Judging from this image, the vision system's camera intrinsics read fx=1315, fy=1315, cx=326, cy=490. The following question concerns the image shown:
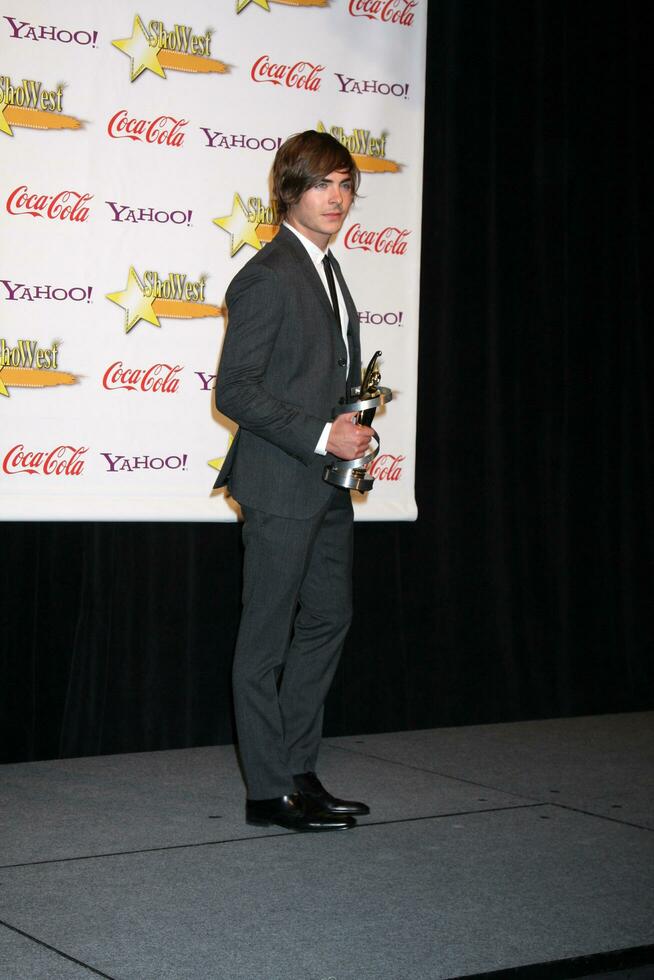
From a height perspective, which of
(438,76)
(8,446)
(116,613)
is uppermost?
(438,76)

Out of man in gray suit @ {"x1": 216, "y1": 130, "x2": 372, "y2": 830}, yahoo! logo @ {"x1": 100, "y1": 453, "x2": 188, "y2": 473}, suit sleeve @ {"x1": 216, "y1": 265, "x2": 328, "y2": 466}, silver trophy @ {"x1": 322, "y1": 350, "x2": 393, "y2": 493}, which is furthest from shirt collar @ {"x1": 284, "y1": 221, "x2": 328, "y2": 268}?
yahoo! logo @ {"x1": 100, "y1": 453, "x2": 188, "y2": 473}

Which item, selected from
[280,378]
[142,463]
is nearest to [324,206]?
[280,378]

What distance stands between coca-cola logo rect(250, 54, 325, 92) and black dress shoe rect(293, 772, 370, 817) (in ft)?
6.86

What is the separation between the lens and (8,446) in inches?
142

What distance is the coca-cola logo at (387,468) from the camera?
4.19 metres

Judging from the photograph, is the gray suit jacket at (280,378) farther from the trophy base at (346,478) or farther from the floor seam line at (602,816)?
the floor seam line at (602,816)

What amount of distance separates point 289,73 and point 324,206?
3.91ft

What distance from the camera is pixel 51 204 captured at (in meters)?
3.65

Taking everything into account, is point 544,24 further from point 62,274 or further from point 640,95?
point 62,274

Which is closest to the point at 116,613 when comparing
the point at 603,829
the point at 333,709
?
the point at 333,709

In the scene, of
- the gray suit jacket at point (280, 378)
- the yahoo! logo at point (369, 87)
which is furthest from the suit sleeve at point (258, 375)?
the yahoo! logo at point (369, 87)

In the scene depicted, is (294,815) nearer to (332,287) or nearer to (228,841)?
(228,841)

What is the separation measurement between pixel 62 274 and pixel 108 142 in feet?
1.33

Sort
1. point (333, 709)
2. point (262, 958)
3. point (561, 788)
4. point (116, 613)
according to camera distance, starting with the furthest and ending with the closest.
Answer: point (333, 709)
point (116, 613)
point (561, 788)
point (262, 958)
